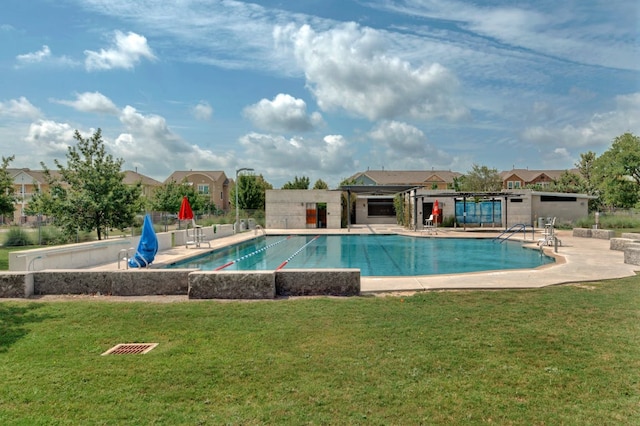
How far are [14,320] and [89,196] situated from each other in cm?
1309

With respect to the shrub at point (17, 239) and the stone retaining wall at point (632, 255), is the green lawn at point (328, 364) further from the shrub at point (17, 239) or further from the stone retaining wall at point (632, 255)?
the shrub at point (17, 239)

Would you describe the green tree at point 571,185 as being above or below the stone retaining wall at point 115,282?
above

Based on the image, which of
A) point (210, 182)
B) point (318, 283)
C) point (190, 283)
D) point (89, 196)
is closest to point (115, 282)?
point (190, 283)

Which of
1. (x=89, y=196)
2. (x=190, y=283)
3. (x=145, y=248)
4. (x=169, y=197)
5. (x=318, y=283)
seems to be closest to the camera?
(x=190, y=283)

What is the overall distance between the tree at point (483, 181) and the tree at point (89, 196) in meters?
54.0

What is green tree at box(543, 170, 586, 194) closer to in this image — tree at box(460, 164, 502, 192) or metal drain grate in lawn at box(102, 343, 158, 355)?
tree at box(460, 164, 502, 192)

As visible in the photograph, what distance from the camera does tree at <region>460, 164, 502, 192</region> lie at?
207ft

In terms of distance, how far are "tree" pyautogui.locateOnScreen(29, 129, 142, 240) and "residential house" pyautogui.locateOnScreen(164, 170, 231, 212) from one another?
45.8m

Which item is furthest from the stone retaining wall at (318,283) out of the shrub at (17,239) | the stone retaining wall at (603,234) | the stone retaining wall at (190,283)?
the stone retaining wall at (603,234)

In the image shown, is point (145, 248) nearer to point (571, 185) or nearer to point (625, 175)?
point (625, 175)

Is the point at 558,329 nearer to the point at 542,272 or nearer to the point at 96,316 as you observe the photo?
the point at 542,272

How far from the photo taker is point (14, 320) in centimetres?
614

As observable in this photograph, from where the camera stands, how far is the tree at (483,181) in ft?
207

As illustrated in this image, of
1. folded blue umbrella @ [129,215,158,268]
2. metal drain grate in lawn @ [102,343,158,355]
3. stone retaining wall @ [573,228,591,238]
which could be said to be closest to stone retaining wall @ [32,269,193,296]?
metal drain grate in lawn @ [102,343,158,355]
